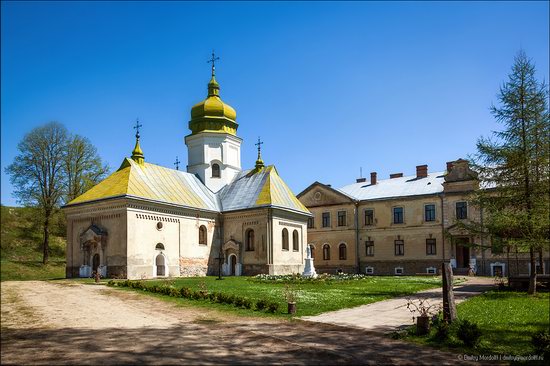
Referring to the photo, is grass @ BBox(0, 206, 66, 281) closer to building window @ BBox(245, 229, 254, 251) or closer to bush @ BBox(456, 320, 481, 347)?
building window @ BBox(245, 229, 254, 251)

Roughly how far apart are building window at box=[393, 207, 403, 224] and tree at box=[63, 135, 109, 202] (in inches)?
1086

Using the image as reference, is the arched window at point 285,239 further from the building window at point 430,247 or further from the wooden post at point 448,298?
Result: the wooden post at point 448,298

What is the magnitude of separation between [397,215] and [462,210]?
585cm

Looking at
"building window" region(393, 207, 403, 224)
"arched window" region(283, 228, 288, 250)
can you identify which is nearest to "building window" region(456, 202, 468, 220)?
"building window" region(393, 207, 403, 224)

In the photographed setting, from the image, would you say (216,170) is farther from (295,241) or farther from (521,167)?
Result: (521,167)

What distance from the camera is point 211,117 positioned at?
4069cm

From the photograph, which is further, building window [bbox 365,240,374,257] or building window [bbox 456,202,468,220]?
building window [bbox 365,240,374,257]

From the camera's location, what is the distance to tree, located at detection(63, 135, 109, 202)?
133 feet

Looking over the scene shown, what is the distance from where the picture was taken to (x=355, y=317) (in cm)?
1343

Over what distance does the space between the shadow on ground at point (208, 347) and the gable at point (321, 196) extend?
34835 mm

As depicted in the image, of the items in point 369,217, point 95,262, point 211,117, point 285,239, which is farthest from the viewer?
point 369,217

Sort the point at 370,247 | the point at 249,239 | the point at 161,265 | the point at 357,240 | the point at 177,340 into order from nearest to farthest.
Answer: the point at 177,340
the point at 161,265
the point at 249,239
the point at 370,247
the point at 357,240

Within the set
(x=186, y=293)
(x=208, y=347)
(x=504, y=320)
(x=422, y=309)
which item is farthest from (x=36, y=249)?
(x=504, y=320)

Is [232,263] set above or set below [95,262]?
below
